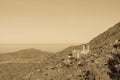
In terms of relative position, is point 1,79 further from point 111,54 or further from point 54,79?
point 111,54

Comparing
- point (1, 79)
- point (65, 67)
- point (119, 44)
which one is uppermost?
point (119, 44)

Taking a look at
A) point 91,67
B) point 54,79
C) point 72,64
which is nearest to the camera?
point 91,67

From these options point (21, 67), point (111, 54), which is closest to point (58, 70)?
point (111, 54)

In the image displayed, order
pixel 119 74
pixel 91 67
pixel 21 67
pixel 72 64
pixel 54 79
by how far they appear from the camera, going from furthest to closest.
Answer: pixel 21 67
pixel 72 64
pixel 54 79
pixel 91 67
pixel 119 74

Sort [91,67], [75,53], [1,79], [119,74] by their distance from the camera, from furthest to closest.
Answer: [1,79] < [75,53] < [91,67] < [119,74]

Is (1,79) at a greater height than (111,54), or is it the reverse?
(111,54)

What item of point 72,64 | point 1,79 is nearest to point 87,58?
point 72,64

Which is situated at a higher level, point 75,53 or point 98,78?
point 75,53

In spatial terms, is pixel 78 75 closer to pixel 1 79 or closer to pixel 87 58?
pixel 87 58

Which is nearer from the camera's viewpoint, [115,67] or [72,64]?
[115,67]
